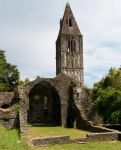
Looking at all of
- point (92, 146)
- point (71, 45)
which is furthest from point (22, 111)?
point (71, 45)

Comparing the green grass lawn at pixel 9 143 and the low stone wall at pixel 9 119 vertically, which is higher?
the low stone wall at pixel 9 119

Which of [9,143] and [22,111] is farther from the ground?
[22,111]

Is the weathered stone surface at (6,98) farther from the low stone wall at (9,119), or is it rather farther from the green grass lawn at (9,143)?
the green grass lawn at (9,143)

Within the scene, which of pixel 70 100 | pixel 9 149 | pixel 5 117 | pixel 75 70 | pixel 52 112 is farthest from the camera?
pixel 75 70

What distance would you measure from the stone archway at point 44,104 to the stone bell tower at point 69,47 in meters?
41.2

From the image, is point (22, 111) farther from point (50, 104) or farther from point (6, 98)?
point (50, 104)

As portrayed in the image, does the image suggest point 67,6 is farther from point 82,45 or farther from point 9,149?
point 9,149

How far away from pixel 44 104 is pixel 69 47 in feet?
148

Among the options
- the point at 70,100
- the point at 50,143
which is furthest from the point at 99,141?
the point at 70,100

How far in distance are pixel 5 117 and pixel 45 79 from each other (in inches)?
303

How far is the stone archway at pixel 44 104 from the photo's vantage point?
3828 cm

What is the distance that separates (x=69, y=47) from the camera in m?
85.6

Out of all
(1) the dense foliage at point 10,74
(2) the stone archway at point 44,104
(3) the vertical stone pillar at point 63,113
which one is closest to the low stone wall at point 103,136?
(3) the vertical stone pillar at point 63,113

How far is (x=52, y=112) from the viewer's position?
130ft
